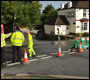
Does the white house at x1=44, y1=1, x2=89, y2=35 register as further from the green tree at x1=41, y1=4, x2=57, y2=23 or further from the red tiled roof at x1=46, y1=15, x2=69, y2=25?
the green tree at x1=41, y1=4, x2=57, y2=23

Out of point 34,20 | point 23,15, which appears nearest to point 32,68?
point 23,15

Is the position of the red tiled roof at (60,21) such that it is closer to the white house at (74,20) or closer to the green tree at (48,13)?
the white house at (74,20)

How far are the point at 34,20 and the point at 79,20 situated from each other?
9184 mm

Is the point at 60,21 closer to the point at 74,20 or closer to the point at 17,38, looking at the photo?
→ the point at 74,20

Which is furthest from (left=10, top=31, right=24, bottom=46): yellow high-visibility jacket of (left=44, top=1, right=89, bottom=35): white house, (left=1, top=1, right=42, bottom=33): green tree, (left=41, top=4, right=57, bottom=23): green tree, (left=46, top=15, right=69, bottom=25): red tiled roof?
(left=41, top=4, right=57, bottom=23): green tree

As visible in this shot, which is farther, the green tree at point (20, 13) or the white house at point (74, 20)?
the white house at point (74, 20)

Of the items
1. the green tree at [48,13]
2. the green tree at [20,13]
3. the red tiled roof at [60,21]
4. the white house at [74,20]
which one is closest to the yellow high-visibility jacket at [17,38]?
the green tree at [20,13]

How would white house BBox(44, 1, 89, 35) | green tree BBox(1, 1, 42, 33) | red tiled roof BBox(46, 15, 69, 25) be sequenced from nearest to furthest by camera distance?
green tree BBox(1, 1, 42, 33)
white house BBox(44, 1, 89, 35)
red tiled roof BBox(46, 15, 69, 25)

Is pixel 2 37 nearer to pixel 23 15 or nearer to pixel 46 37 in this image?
pixel 23 15

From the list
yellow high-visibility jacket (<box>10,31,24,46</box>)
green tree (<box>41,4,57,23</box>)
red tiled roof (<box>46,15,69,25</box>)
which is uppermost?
green tree (<box>41,4,57,23</box>)

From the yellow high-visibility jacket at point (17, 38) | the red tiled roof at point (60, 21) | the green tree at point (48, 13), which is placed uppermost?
the green tree at point (48, 13)

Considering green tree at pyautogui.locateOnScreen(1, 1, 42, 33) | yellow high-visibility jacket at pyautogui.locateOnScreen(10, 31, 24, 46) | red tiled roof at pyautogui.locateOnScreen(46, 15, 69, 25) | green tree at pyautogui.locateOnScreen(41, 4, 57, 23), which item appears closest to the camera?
yellow high-visibility jacket at pyautogui.locateOnScreen(10, 31, 24, 46)

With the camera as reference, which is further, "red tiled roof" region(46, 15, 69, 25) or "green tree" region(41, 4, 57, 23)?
"green tree" region(41, 4, 57, 23)

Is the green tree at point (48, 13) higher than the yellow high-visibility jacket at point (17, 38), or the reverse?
the green tree at point (48, 13)
